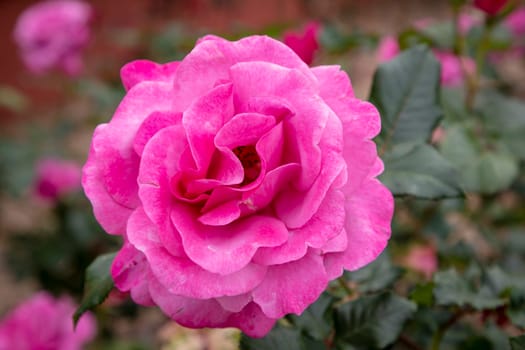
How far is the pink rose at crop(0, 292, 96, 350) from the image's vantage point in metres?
1.10

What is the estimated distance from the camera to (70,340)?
1143mm

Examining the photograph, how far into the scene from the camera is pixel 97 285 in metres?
0.54

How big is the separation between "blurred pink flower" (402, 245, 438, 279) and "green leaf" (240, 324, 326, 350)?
0.83m

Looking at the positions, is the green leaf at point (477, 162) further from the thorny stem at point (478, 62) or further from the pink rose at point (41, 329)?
the pink rose at point (41, 329)

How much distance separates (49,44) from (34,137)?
31cm

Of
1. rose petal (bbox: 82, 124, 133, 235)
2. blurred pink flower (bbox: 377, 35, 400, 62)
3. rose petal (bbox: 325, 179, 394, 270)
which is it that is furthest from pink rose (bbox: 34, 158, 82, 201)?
rose petal (bbox: 325, 179, 394, 270)

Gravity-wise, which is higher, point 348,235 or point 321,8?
point 348,235

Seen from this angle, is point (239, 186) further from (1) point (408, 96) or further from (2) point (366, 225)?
(1) point (408, 96)

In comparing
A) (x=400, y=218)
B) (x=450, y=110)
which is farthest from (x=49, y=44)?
(x=450, y=110)

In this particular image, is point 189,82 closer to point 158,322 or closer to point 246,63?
point 246,63

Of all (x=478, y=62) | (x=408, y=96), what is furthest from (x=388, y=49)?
(x=408, y=96)

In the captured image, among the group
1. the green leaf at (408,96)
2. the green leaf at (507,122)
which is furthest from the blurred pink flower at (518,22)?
the green leaf at (408,96)

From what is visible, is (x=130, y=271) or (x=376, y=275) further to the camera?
(x=376, y=275)

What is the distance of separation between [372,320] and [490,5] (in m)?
0.45
